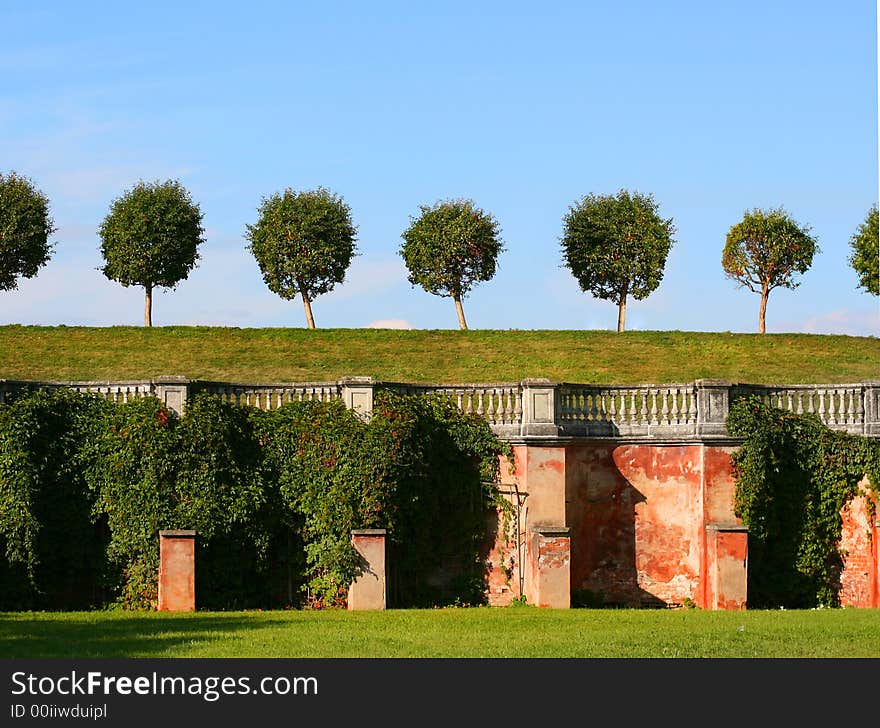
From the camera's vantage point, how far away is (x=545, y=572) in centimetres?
3212

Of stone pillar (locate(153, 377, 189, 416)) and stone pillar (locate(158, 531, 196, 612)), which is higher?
stone pillar (locate(153, 377, 189, 416))

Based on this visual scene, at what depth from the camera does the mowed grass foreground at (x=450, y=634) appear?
930 inches

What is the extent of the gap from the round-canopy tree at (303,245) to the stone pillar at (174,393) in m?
35.0

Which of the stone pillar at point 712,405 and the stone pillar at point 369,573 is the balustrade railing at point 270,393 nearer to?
the stone pillar at point 369,573

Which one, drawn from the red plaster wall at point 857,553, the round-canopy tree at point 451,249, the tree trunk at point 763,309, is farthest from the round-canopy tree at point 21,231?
the red plaster wall at point 857,553

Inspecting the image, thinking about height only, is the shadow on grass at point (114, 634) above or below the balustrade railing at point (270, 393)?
below

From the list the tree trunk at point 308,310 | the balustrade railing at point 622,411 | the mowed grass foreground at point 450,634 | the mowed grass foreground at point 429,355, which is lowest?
the mowed grass foreground at point 450,634

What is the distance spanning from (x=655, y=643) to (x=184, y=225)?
47212 millimetres

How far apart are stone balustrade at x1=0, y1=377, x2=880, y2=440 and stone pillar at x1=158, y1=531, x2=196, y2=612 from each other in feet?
9.54

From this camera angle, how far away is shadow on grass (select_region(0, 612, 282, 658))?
23.5 meters

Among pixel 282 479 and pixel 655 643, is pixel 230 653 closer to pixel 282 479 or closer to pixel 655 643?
pixel 655 643

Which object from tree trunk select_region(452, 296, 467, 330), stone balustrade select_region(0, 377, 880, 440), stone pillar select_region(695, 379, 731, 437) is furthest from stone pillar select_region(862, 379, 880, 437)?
tree trunk select_region(452, 296, 467, 330)

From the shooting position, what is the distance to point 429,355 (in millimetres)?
55219

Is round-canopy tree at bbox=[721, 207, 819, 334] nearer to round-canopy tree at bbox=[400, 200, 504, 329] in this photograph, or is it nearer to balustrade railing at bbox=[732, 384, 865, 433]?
round-canopy tree at bbox=[400, 200, 504, 329]
